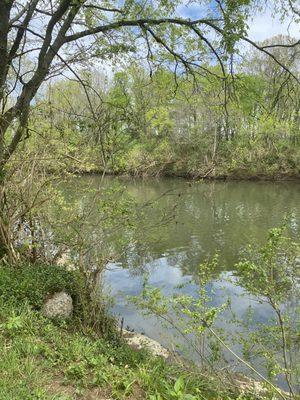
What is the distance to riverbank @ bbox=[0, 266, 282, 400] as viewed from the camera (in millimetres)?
3930

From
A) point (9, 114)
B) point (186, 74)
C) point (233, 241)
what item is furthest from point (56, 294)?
point (233, 241)

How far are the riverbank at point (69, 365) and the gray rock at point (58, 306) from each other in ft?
0.38

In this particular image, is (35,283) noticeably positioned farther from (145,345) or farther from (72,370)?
(72,370)

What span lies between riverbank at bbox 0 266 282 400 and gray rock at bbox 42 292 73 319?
115mm

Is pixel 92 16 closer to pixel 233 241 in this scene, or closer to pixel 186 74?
pixel 186 74

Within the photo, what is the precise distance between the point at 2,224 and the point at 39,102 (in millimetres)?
2389

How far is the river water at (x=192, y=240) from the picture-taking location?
8430mm

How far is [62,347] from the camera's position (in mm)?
4887

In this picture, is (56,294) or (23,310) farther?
(56,294)

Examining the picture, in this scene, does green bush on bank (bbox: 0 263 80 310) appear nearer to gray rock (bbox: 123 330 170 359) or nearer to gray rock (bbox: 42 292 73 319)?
gray rock (bbox: 42 292 73 319)

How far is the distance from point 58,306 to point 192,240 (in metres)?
10.3

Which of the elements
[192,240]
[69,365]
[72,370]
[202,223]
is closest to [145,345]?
[69,365]

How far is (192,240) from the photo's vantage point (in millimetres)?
16078

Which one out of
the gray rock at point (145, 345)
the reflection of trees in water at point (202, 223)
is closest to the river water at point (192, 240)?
the reflection of trees in water at point (202, 223)
